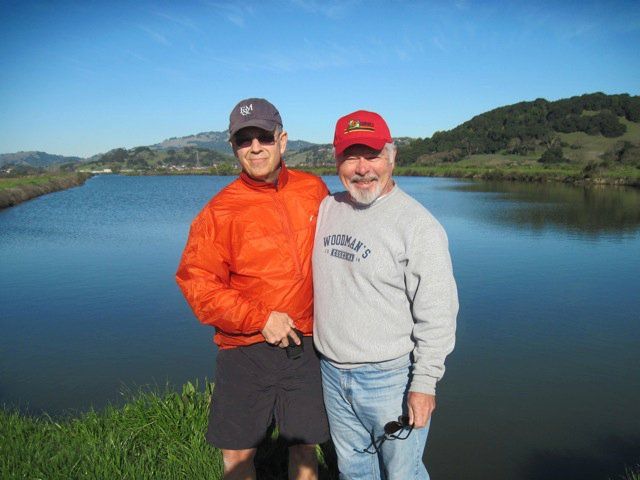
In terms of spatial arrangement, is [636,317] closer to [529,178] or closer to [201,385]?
[201,385]

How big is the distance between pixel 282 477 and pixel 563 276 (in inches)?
414

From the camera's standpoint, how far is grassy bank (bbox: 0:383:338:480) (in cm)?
315

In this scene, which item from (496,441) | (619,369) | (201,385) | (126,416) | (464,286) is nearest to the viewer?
(126,416)

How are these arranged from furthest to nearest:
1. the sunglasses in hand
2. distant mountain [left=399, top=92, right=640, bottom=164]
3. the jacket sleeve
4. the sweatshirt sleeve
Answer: distant mountain [left=399, top=92, right=640, bottom=164] → the jacket sleeve → the sunglasses in hand → the sweatshirt sleeve

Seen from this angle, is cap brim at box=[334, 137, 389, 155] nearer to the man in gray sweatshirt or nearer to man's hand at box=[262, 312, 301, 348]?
the man in gray sweatshirt

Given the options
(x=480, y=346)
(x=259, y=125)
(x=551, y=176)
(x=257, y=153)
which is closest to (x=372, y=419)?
(x=257, y=153)

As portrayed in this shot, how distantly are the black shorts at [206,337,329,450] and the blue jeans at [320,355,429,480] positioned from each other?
5.3 inches

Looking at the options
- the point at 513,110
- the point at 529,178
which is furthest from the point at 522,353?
the point at 513,110

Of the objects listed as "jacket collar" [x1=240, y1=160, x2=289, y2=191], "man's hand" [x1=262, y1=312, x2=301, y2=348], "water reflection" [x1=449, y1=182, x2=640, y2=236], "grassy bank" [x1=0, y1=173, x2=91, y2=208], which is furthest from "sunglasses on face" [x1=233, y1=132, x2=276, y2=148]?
"grassy bank" [x1=0, y1=173, x2=91, y2=208]

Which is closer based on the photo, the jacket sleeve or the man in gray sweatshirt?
the man in gray sweatshirt

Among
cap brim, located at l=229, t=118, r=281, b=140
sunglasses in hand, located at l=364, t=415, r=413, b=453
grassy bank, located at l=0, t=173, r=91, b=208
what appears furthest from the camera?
grassy bank, located at l=0, t=173, r=91, b=208

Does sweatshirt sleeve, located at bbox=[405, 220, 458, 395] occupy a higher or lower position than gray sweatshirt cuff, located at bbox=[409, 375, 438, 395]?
higher

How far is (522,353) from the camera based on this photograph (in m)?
7.41

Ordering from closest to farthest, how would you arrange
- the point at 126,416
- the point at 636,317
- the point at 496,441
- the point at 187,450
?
the point at 187,450 < the point at 126,416 < the point at 496,441 < the point at 636,317
